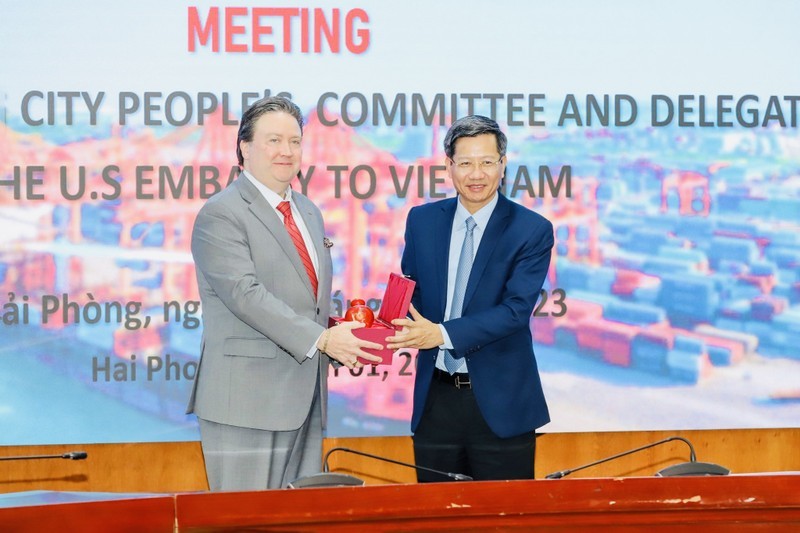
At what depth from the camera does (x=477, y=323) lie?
2.79 meters

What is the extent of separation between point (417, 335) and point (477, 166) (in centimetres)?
54

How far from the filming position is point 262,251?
2.73 m

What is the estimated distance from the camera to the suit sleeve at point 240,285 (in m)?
2.64

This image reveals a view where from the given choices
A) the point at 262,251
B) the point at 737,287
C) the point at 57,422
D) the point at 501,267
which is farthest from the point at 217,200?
the point at 737,287

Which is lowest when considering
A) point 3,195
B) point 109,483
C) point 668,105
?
point 109,483

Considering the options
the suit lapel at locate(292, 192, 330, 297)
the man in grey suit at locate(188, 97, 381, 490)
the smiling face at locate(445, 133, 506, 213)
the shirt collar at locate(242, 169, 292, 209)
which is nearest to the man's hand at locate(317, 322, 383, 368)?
the man in grey suit at locate(188, 97, 381, 490)

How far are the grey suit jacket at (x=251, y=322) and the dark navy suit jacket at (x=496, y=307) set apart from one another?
14.6 inches

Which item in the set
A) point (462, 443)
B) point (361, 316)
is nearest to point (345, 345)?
point (361, 316)

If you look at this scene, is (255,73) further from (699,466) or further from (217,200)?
(699,466)

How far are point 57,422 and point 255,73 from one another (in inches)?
61.6

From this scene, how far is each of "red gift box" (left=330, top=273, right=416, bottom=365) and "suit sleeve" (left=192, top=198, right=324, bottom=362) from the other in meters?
0.15

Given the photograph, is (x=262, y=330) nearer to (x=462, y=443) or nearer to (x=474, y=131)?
(x=462, y=443)

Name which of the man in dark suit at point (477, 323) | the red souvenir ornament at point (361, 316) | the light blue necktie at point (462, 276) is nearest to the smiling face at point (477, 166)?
the man in dark suit at point (477, 323)

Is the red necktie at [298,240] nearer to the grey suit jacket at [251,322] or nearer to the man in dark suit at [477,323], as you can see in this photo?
the grey suit jacket at [251,322]
